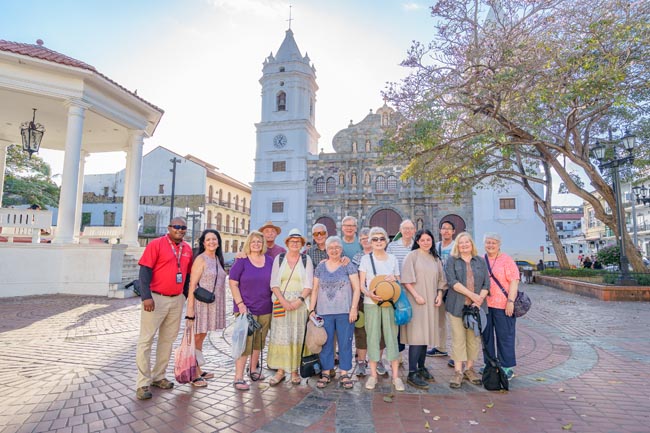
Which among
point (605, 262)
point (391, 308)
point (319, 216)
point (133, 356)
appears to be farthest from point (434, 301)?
point (319, 216)

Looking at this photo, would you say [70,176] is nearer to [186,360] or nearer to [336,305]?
[186,360]

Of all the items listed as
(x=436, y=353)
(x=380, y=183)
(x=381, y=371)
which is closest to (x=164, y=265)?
(x=381, y=371)

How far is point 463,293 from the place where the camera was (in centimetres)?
377

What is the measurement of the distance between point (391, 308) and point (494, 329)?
1.20 m

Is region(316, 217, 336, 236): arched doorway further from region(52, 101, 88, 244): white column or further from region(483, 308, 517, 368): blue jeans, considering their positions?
region(483, 308, 517, 368): blue jeans

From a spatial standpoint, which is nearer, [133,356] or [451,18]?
[133,356]

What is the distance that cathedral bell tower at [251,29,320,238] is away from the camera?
31672mm

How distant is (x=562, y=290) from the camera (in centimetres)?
1342

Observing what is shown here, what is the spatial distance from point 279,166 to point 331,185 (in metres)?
5.07

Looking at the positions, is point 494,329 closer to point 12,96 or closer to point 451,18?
point 451,18

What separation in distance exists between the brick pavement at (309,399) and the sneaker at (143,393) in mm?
48

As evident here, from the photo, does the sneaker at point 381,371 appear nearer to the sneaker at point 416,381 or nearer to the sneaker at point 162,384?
the sneaker at point 416,381

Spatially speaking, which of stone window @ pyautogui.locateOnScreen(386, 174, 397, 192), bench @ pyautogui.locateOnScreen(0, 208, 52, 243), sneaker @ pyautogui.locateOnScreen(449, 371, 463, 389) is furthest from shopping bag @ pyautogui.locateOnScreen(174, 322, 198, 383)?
stone window @ pyautogui.locateOnScreen(386, 174, 397, 192)

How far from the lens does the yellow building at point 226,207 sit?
37.5 m
